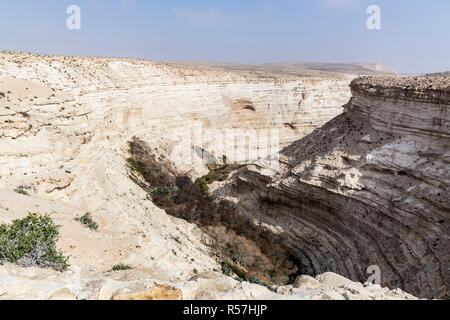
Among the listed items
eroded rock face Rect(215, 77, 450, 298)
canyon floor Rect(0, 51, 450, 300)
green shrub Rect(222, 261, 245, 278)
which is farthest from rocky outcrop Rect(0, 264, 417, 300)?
green shrub Rect(222, 261, 245, 278)

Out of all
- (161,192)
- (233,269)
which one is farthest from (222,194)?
(233,269)

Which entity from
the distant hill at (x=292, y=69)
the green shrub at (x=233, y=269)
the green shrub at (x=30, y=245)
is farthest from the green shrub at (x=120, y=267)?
the distant hill at (x=292, y=69)

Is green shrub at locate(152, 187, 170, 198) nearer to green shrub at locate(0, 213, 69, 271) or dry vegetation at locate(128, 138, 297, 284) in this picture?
dry vegetation at locate(128, 138, 297, 284)

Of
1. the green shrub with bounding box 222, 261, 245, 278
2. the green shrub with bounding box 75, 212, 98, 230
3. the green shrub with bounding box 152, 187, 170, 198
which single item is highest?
the green shrub with bounding box 75, 212, 98, 230

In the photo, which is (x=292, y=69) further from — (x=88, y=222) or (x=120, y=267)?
(x=120, y=267)

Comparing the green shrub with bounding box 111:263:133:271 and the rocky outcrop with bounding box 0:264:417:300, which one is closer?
the rocky outcrop with bounding box 0:264:417:300

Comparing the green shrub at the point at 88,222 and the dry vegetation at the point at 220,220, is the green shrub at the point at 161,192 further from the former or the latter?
the green shrub at the point at 88,222

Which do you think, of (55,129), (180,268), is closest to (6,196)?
(55,129)
